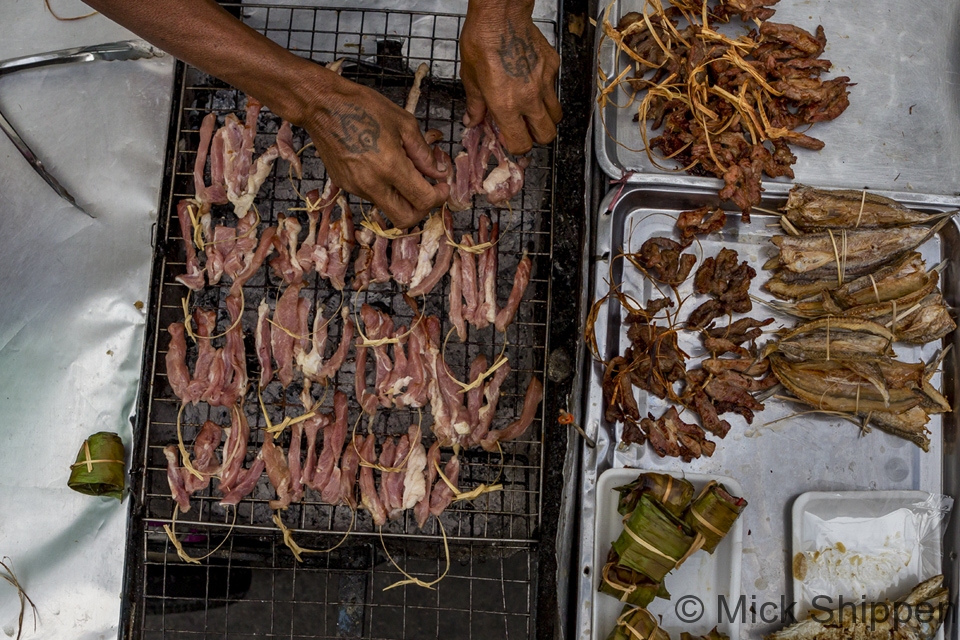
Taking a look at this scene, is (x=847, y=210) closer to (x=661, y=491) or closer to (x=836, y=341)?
(x=836, y=341)

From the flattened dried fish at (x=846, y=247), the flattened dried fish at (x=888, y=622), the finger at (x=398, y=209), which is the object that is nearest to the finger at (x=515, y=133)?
the finger at (x=398, y=209)

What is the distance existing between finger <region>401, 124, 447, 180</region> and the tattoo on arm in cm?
37

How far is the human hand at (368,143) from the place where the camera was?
2.22 m

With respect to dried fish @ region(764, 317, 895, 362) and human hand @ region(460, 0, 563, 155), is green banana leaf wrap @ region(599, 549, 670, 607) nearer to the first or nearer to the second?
dried fish @ region(764, 317, 895, 362)

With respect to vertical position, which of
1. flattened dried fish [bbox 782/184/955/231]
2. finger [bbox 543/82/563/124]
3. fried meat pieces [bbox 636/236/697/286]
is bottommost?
fried meat pieces [bbox 636/236/697/286]

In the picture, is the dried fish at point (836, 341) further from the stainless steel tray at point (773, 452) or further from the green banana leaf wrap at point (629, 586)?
the green banana leaf wrap at point (629, 586)

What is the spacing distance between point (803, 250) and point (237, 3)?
262cm

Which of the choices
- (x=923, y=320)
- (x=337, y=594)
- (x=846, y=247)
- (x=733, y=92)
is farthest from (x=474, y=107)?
(x=337, y=594)

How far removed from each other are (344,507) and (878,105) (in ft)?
9.45

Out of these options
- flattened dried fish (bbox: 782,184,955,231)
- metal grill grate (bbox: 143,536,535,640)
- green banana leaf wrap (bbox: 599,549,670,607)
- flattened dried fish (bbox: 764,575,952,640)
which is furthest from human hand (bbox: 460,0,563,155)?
flattened dried fish (bbox: 764,575,952,640)

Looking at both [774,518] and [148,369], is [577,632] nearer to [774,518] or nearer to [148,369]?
[774,518]

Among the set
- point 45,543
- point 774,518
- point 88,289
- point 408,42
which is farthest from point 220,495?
point 774,518

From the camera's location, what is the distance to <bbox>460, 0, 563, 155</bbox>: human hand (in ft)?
7.38

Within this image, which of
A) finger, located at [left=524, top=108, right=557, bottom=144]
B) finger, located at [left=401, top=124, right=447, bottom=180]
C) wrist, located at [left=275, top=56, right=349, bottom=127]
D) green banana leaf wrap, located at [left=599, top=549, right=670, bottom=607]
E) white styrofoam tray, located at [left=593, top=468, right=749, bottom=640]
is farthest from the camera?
white styrofoam tray, located at [left=593, top=468, right=749, bottom=640]
